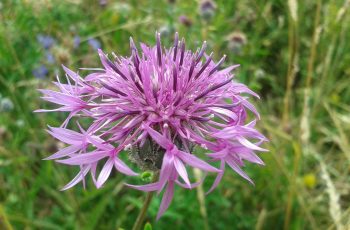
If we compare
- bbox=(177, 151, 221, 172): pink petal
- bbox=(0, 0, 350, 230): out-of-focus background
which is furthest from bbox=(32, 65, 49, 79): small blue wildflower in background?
bbox=(177, 151, 221, 172): pink petal

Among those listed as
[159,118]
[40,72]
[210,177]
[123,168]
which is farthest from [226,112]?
[40,72]

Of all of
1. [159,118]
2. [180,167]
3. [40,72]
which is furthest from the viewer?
[40,72]

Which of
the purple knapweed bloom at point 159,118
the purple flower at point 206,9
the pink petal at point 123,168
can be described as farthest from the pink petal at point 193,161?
the purple flower at point 206,9

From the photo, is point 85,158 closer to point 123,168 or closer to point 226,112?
point 123,168

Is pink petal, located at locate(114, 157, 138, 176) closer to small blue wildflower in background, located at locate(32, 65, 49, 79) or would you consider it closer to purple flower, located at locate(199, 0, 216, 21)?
small blue wildflower in background, located at locate(32, 65, 49, 79)

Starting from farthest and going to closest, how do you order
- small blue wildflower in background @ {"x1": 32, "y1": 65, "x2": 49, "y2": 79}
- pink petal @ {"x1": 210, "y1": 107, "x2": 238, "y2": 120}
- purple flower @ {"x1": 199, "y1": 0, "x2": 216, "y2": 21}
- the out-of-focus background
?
purple flower @ {"x1": 199, "y1": 0, "x2": 216, "y2": 21} < small blue wildflower in background @ {"x1": 32, "y1": 65, "x2": 49, "y2": 79} < the out-of-focus background < pink petal @ {"x1": 210, "y1": 107, "x2": 238, "y2": 120}

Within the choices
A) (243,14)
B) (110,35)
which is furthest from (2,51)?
(243,14)

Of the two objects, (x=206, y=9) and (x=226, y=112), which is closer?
(x=226, y=112)

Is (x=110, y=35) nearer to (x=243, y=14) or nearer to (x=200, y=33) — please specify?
(x=200, y=33)
